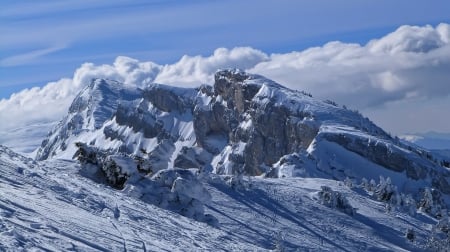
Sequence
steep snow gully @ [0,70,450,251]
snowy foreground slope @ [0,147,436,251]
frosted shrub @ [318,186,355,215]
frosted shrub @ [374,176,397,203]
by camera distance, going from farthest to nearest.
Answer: frosted shrub @ [374,176,397,203], frosted shrub @ [318,186,355,215], steep snow gully @ [0,70,450,251], snowy foreground slope @ [0,147,436,251]

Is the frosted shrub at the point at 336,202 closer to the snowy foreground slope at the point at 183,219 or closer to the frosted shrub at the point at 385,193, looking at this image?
the snowy foreground slope at the point at 183,219

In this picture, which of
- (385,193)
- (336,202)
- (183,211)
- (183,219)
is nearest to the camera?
(183,219)

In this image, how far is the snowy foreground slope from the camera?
28750mm

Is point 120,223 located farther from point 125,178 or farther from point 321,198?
point 321,198

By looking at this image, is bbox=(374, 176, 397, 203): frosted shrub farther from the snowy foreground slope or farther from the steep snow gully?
the snowy foreground slope

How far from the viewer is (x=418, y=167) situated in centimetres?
18575

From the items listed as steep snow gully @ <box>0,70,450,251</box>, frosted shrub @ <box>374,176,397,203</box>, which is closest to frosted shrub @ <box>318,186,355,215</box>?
steep snow gully @ <box>0,70,450,251</box>

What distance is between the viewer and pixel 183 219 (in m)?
45.3

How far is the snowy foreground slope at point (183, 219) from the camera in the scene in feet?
94.3

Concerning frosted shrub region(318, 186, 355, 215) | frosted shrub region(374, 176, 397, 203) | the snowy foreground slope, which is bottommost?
the snowy foreground slope

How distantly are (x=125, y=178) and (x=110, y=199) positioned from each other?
792 inches

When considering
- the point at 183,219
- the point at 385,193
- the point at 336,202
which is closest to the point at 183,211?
the point at 183,219

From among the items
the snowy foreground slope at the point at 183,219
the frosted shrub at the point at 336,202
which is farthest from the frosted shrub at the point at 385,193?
the frosted shrub at the point at 336,202

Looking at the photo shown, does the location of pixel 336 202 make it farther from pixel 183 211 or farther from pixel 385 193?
pixel 183 211
